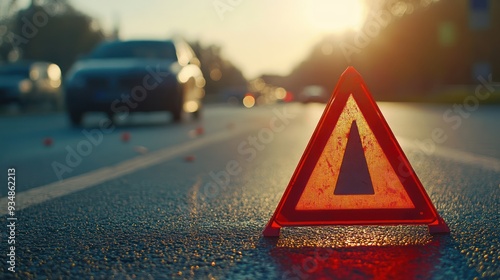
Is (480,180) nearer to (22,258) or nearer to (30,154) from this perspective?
(22,258)

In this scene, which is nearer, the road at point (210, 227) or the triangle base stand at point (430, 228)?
the road at point (210, 227)

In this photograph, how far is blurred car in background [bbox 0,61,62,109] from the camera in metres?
24.2

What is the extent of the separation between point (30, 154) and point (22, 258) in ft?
18.6

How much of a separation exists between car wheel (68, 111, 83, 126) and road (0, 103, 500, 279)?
610 centimetres

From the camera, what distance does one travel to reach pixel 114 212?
154 inches

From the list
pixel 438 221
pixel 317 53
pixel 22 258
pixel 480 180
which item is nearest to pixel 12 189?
pixel 22 258

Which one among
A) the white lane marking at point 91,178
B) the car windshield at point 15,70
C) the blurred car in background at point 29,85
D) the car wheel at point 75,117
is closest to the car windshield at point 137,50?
the car wheel at point 75,117

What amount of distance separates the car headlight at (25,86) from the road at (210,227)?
18.0 metres

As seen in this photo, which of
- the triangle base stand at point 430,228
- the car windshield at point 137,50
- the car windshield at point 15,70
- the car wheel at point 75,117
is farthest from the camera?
the car windshield at point 15,70

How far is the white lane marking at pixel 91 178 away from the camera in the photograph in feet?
14.6

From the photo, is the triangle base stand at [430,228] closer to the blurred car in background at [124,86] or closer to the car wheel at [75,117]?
the blurred car in background at [124,86]

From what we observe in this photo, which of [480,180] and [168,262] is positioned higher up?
[480,180]

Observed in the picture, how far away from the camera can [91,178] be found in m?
5.60

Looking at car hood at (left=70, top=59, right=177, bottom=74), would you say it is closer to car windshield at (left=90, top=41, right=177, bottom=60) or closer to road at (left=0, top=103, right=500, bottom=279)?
car windshield at (left=90, top=41, right=177, bottom=60)
